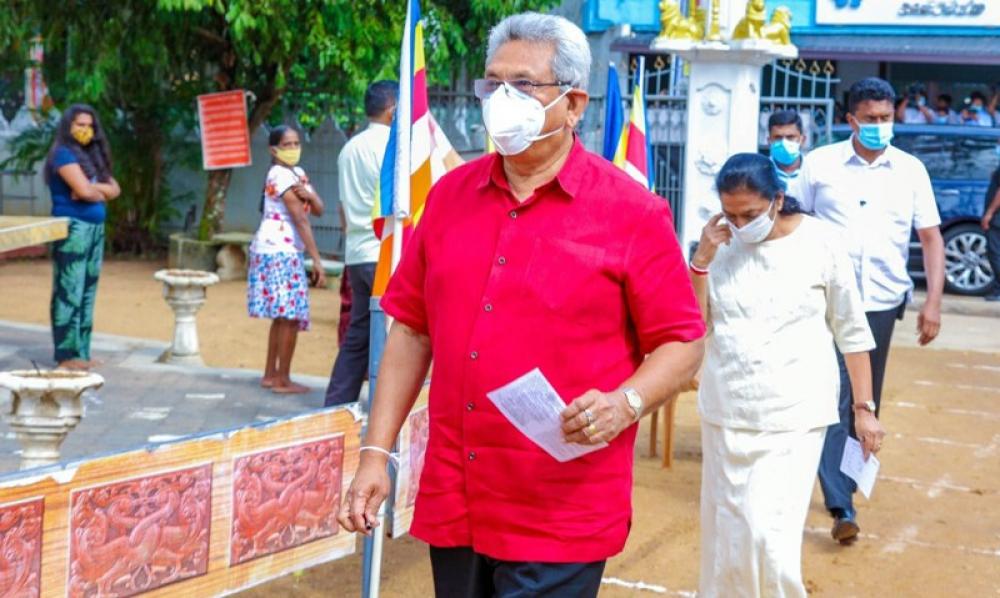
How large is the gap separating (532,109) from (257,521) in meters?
2.40

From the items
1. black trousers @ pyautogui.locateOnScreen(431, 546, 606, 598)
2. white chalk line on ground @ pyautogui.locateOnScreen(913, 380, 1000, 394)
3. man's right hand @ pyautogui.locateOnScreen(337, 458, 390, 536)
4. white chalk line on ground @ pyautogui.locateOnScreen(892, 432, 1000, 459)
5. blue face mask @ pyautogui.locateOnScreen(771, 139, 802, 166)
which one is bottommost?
white chalk line on ground @ pyautogui.locateOnScreen(892, 432, 1000, 459)

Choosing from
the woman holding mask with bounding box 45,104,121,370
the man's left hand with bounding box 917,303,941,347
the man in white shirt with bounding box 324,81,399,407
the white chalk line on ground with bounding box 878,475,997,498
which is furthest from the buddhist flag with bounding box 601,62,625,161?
the woman holding mask with bounding box 45,104,121,370

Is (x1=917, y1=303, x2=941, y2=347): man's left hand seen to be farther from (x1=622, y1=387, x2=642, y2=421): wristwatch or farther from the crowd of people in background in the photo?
the crowd of people in background

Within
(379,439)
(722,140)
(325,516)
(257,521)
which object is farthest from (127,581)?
(722,140)

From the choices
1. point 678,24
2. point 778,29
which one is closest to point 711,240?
point 678,24

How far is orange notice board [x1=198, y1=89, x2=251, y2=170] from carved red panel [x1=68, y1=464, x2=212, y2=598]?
37.7 ft

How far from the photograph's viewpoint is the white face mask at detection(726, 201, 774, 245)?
5.22m

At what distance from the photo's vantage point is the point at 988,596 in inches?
239

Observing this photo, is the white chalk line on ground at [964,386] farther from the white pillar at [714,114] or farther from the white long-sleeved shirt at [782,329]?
the white long-sleeved shirt at [782,329]

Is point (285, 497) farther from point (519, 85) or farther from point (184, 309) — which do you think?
point (184, 309)

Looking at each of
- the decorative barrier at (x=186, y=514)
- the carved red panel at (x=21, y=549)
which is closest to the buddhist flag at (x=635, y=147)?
the decorative barrier at (x=186, y=514)

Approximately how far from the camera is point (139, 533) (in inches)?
184

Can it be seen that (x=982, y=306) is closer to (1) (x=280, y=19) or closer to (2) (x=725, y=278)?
(1) (x=280, y=19)

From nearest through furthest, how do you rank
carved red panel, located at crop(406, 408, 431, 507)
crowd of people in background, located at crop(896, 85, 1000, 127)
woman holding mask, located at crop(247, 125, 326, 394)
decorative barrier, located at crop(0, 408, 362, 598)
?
decorative barrier, located at crop(0, 408, 362, 598) → carved red panel, located at crop(406, 408, 431, 507) → woman holding mask, located at crop(247, 125, 326, 394) → crowd of people in background, located at crop(896, 85, 1000, 127)
